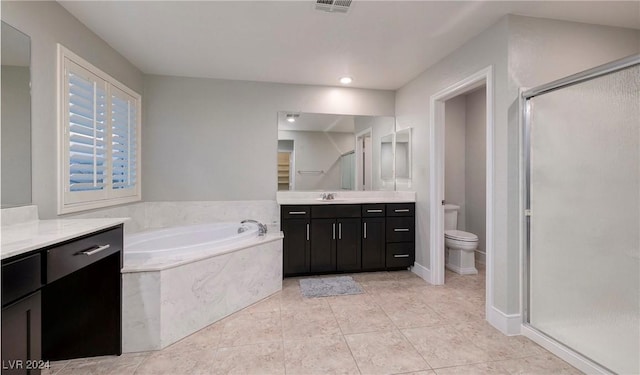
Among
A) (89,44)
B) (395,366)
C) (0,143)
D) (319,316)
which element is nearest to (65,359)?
(0,143)

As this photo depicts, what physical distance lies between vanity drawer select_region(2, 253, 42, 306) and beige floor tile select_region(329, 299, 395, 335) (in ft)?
5.89

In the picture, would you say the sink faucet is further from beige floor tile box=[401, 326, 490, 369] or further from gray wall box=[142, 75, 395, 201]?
beige floor tile box=[401, 326, 490, 369]

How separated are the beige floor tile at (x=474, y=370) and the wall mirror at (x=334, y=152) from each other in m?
2.39

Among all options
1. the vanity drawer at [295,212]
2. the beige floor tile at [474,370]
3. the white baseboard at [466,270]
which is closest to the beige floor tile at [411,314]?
the beige floor tile at [474,370]

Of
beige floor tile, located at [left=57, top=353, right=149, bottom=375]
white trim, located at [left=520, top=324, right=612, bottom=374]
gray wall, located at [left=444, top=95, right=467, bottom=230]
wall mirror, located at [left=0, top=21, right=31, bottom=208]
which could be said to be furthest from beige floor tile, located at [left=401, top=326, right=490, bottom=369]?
wall mirror, located at [left=0, top=21, right=31, bottom=208]

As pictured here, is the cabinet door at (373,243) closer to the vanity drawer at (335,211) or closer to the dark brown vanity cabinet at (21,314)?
the vanity drawer at (335,211)

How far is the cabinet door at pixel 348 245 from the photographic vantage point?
3361 millimetres

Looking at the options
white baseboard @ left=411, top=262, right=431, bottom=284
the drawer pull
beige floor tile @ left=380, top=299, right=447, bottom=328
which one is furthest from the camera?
white baseboard @ left=411, top=262, right=431, bottom=284

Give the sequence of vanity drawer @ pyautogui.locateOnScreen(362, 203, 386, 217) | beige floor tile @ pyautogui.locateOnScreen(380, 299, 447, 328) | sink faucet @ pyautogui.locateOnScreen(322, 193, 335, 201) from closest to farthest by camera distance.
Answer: beige floor tile @ pyautogui.locateOnScreen(380, 299, 447, 328) → vanity drawer @ pyautogui.locateOnScreen(362, 203, 386, 217) → sink faucet @ pyautogui.locateOnScreen(322, 193, 335, 201)

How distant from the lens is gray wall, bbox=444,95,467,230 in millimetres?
4242

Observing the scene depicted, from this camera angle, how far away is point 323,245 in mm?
3320

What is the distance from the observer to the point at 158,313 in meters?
1.91

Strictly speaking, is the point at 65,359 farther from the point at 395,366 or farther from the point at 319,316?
Result: the point at 395,366

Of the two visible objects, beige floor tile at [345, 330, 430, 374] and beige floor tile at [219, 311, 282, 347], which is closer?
beige floor tile at [345, 330, 430, 374]
